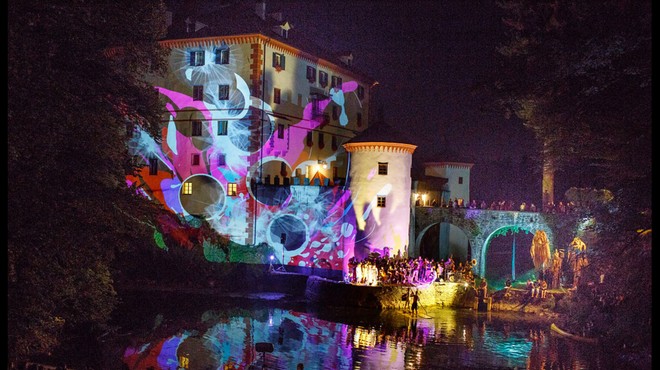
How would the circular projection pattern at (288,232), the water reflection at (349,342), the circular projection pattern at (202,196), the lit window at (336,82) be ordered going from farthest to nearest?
1. the lit window at (336,82)
2. the circular projection pattern at (202,196)
3. the circular projection pattern at (288,232)
4. the water reflection at (349,342)

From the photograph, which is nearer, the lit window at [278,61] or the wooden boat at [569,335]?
the wooden boat at [569,335]

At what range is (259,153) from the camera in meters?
40.6

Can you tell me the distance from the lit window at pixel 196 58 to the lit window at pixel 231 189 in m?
7.18

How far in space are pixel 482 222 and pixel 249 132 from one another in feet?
44.9

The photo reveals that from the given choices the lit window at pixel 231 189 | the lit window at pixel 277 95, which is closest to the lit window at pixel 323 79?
the lit window at pixel 277 95

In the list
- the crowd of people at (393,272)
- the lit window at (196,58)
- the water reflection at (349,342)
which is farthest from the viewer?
the lit window at (196,58)

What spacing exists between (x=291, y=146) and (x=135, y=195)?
26094mm

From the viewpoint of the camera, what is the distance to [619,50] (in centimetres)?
1552

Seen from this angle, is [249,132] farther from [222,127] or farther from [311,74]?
[311,74]

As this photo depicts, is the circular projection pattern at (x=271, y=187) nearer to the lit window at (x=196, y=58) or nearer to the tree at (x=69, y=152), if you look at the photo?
the lit window at (x=196, y=58)

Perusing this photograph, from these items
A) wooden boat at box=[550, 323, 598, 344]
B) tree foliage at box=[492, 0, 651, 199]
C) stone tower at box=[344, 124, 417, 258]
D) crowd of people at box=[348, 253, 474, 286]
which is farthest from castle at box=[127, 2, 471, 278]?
tree foliage at box=[492, 0, 651, 199]

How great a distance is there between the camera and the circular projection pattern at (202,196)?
41.4m

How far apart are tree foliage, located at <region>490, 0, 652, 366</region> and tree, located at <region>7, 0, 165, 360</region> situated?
9.14 meters

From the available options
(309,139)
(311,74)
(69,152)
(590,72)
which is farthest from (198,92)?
(590,72)
